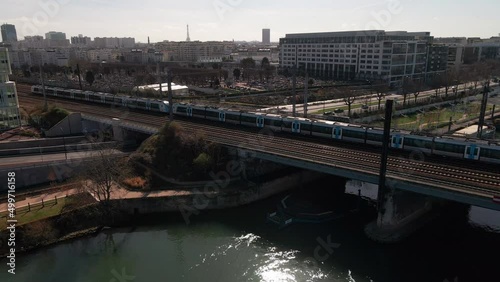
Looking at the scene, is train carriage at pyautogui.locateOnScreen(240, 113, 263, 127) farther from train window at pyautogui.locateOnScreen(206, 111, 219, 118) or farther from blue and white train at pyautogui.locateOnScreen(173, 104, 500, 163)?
train window at pyautogui.locateOnScreen(206, 111, 219, 118)

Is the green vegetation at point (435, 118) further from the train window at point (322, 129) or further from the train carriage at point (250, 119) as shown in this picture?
the train carriage at point (250, 119)

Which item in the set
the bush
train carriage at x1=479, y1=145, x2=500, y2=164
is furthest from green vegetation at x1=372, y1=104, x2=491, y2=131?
the bush

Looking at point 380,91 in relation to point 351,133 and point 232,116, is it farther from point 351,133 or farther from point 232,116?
point 351,133

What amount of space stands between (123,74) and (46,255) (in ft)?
276

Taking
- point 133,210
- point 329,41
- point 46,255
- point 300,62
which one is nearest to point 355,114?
point 133,210

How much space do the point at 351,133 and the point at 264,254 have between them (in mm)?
12417

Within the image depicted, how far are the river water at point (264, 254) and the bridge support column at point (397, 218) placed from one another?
1.64 ft

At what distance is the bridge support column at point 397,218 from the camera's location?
20.4 meters

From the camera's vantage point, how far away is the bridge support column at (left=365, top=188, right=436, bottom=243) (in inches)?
802

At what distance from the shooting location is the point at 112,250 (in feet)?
67.0

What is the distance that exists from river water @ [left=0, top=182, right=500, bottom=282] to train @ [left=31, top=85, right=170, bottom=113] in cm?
2151

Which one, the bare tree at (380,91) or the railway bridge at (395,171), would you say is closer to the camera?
the railway bridge at (395,171)

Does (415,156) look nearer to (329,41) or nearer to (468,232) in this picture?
(468,232)

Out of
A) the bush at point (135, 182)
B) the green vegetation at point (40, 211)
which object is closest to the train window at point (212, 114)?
the bush at point (135, 182)
